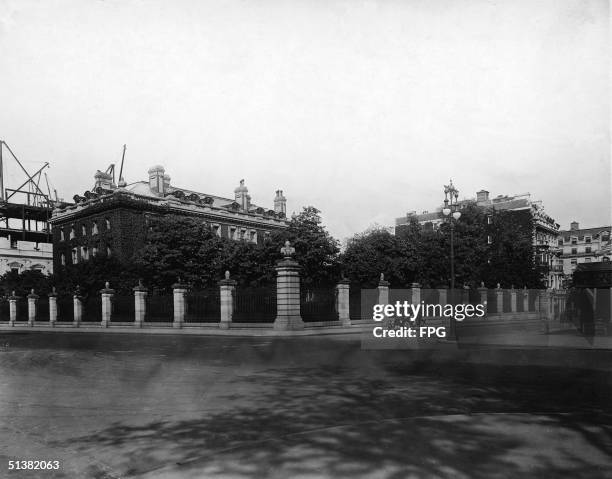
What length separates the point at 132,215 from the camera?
5122 centimetres

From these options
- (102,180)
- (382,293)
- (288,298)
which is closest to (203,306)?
(288,298)

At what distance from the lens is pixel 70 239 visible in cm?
5659

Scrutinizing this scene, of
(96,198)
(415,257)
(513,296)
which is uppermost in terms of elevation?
(96,198)

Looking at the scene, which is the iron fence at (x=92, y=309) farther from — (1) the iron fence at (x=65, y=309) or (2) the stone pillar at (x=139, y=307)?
(2) the stone pillar at (x=139, y=307)

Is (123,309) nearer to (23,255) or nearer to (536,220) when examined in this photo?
(23,255)

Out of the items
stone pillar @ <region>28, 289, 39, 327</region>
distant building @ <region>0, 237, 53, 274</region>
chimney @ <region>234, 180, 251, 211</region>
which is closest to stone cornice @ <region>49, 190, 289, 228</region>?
chimney @ <region>234, 180, 251, 211</region>

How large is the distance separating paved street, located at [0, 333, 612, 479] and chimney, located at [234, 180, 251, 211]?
55.5 metres

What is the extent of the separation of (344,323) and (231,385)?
20.5m

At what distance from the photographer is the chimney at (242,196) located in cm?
6612

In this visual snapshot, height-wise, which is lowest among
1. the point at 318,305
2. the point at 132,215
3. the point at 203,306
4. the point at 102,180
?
the point at 203,306

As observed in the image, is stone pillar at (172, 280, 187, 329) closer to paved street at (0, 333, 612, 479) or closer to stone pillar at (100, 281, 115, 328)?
stone pillar at (100, 281, 115, 328)

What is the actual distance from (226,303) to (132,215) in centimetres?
2791

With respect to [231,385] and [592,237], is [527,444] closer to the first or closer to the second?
[231,385]

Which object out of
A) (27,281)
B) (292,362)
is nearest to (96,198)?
(27,281)
